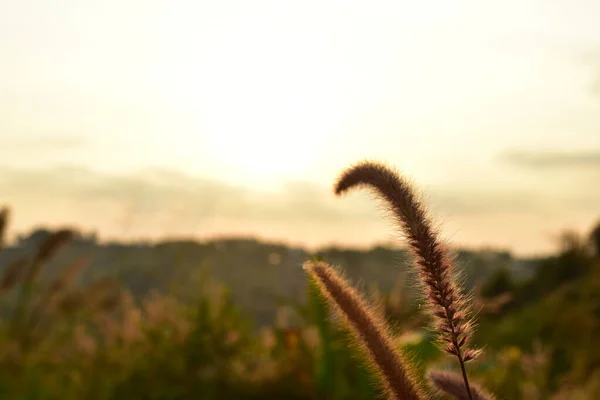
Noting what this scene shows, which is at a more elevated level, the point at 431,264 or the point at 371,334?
the point at 431,264

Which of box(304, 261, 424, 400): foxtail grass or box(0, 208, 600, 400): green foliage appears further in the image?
box(0, 208, 600, 400): green foliage

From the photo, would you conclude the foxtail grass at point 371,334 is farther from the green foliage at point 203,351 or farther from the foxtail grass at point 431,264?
the green foliage at point 203,351

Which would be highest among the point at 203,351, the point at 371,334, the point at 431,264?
the point at 431,264

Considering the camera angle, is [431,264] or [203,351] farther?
[203,351]

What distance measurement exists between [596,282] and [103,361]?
663 cm

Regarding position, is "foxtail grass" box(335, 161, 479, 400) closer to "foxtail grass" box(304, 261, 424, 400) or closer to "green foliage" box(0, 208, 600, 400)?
"foxtail grass" box(304, 261, 424, 400)

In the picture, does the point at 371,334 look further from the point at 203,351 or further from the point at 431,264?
the point at 203,351

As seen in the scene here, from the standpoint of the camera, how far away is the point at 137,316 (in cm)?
588

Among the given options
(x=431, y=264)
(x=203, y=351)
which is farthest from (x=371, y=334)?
(x=203, y=351)

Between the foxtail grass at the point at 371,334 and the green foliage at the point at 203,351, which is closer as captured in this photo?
the foxtail grass at the point at 371,334

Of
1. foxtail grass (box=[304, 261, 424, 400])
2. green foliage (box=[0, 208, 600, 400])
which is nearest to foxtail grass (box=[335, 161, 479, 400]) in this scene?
foxtail grass (box=[304, 261, 424, 400])

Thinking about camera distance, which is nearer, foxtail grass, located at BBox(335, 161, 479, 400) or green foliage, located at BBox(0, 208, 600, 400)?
foxtail grass, located at BBox(335, 161, 479, 400)

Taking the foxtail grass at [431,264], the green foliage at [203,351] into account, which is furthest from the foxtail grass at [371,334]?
the green foliage at [203,351]

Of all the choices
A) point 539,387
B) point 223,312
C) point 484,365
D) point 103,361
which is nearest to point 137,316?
point 103,361
